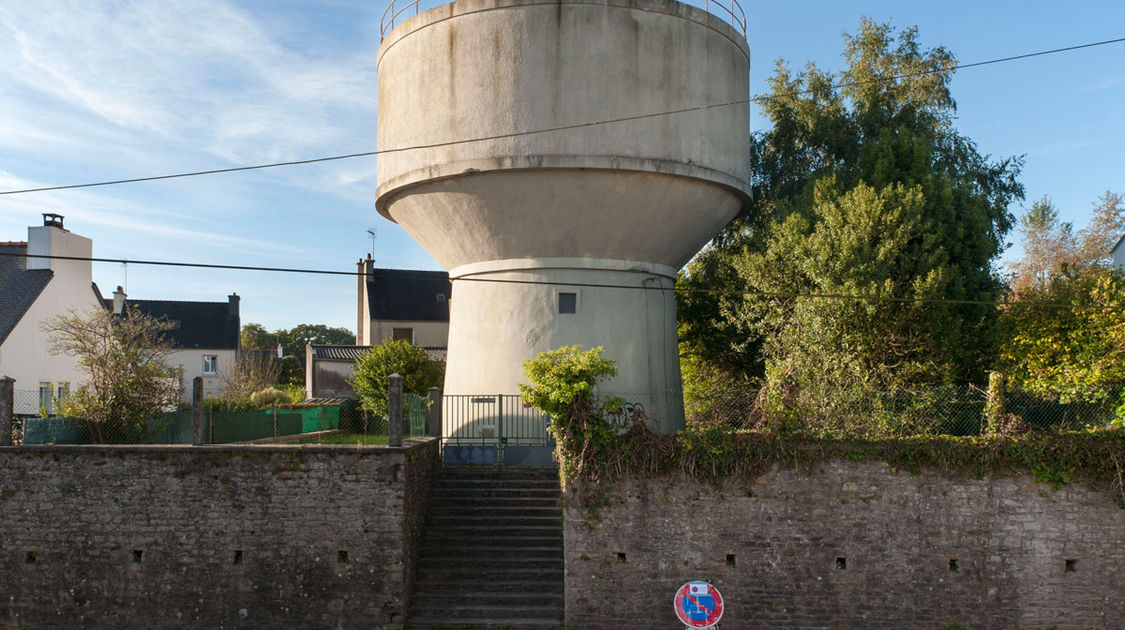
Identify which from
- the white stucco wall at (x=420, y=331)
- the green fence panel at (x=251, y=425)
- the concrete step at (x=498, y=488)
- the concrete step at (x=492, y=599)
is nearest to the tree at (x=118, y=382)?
the green fence panel at (x=251, y=425)

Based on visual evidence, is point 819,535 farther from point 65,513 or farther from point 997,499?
point 65,513

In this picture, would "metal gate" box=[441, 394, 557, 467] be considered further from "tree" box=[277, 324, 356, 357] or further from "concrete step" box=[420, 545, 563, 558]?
"tree" box=[277, 324, 356, 357]

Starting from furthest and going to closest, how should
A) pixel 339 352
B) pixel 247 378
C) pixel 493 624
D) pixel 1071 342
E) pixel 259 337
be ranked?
pixel 259 337 → pixel 339 352 → pixel 247 378 → pixel 1071 342 → pixel 493 624

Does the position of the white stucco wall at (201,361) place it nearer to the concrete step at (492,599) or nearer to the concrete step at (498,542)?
the concrete step at (498,542)

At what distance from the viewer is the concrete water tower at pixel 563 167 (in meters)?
15.5

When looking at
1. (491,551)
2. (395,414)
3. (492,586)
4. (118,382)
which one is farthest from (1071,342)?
(118,382)

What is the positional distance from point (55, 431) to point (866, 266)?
14554 mm

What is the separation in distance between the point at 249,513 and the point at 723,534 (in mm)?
7043

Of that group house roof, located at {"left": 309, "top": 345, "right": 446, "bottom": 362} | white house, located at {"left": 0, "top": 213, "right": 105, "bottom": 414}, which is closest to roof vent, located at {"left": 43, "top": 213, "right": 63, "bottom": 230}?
white house, located at {"left": 0, "top": 213, "right": 105, "bottom": 414}

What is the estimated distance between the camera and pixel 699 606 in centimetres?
957

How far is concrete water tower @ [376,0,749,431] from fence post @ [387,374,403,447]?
12.9 feet

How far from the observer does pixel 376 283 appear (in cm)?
4644

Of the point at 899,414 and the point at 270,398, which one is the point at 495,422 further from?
the point at 270,398

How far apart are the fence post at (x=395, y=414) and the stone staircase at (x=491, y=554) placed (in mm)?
1970
